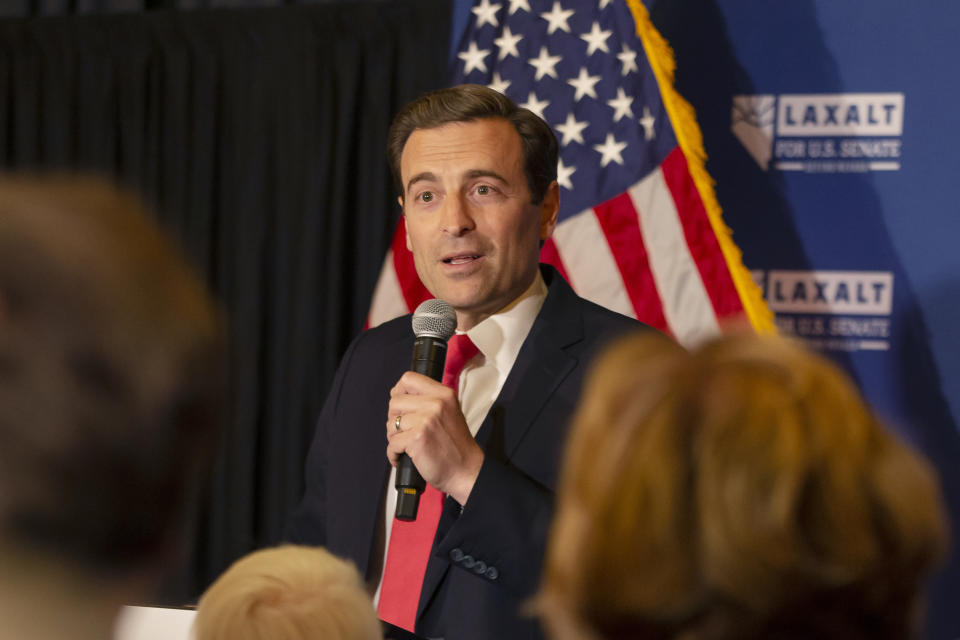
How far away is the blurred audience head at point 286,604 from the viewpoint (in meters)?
1.01

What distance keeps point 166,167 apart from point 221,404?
3.54 meters

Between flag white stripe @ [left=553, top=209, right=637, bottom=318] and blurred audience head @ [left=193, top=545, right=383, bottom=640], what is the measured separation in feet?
6.31

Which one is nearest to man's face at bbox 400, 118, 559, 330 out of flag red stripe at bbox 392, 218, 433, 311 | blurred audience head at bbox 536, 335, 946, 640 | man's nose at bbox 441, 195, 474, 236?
man's nose at bbox 441, 195, 474, 236

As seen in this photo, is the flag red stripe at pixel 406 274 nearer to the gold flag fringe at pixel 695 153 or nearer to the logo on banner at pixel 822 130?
the gold flag fringe at pixel 695 153

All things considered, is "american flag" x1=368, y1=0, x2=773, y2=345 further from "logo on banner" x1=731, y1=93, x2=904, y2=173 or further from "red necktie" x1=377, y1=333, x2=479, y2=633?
"red necktie" x1=377, y1=333, x2=479, y2=633

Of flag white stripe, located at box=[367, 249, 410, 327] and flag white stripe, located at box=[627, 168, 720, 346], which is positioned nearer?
flag white stripe, located at box=[627, 168, 720, 346]

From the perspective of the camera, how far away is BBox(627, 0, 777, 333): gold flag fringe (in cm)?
278

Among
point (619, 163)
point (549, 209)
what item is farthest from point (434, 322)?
point (619, 163)

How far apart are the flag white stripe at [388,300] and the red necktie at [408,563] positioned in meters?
1.17

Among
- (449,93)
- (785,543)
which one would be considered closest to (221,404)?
(785,543)

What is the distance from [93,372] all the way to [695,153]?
253 centimetres

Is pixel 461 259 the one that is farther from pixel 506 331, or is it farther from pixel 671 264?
pixel 671 264

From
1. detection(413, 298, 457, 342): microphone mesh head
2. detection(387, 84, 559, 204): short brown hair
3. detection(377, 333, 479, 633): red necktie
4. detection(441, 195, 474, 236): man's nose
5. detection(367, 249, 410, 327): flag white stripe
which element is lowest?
detection(377, 333, 479, 633): red necktie

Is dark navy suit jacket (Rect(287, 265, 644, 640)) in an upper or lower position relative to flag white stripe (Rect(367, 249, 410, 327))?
lower
